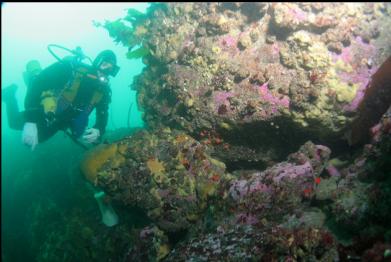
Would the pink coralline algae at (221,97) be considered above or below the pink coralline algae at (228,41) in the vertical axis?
below

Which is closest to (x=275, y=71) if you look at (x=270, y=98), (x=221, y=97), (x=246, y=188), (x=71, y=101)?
(x=270, y=98)

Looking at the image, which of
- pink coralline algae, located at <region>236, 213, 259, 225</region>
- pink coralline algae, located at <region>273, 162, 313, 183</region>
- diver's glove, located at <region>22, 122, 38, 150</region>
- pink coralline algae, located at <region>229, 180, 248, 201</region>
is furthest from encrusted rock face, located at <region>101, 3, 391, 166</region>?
diver's glove, located at <region>22, 122, 38, 150</region>

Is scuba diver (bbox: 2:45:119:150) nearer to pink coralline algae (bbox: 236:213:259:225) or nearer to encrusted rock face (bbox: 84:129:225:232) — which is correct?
encrusted rock face (bbox: 84:129:225:232)

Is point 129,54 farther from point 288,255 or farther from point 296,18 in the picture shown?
point 288,255

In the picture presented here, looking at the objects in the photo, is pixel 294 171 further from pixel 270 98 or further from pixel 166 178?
pixel 166 178

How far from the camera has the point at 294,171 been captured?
5203 millimetres

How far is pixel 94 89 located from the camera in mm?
8172

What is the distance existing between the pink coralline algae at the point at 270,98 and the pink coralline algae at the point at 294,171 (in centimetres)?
119

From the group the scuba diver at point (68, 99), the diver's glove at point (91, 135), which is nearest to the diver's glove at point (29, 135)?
the scuba diver at point (68, 99)

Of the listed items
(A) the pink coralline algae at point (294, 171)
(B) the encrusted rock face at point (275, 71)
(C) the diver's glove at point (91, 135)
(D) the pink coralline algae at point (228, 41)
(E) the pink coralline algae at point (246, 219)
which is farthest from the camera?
(C) the diver's glove at point (91, 135)

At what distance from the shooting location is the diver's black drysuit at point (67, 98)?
7.77 meters

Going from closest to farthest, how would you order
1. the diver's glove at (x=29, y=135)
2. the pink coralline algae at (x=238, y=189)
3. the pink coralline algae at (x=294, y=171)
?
the pink coralline algae at (x=294, y=171), the pink coralline algae at (x=238, y=189), the diver's glove at (x=29, y=135)

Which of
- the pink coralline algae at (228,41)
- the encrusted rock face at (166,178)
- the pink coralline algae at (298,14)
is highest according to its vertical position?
the pink coralline algae at (298,14)

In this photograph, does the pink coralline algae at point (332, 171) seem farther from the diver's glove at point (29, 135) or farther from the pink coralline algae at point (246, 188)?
the diver's glove at point (29, 135)
